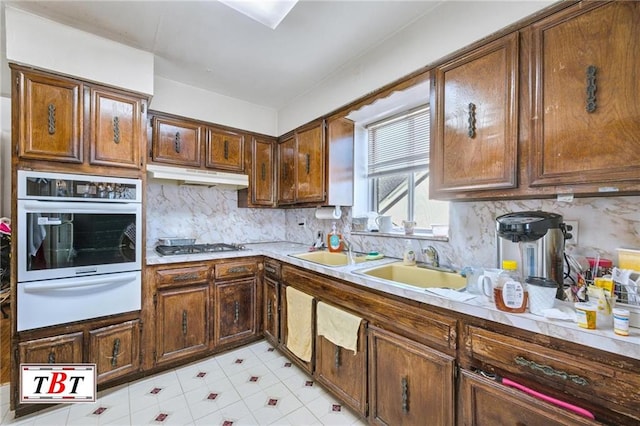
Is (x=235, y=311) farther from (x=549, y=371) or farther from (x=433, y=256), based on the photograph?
(x=549, y=371)

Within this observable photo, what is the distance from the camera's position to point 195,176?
250cm

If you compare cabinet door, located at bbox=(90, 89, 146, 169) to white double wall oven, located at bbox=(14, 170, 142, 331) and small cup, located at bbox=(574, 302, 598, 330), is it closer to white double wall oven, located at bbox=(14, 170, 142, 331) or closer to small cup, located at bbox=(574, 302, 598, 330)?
white double wall oven, located at bbox=(14, 170, 142, 331)

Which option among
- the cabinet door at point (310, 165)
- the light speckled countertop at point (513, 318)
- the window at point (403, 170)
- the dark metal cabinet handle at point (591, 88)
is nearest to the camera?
the light speckled countertop at point (513, 318)

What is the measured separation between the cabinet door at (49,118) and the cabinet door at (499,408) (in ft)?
8.75

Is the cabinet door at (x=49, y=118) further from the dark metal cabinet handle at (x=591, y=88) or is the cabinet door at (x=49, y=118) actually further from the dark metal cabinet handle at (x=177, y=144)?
the dark metal cabinet handle at (x=591, y=88)

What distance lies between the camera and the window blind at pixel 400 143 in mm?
2180

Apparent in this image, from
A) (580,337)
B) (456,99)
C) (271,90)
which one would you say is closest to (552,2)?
(456,99)

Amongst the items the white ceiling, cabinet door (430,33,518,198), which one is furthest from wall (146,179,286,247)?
cabinet door (430,33,518,198)

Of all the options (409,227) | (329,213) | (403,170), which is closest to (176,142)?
(329,213)

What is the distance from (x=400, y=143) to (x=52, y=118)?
8.34 feet

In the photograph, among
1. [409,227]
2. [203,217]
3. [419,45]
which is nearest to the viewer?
[419,45]

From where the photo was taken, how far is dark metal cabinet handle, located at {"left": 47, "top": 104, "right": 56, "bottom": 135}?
5.82ft

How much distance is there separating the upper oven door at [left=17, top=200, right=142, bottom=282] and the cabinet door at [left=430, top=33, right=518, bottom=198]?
7.20ft

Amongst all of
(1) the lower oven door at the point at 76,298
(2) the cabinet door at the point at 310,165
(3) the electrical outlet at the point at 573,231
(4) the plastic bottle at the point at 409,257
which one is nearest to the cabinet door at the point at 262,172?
(2) the cabinet door at the point at 310,165
